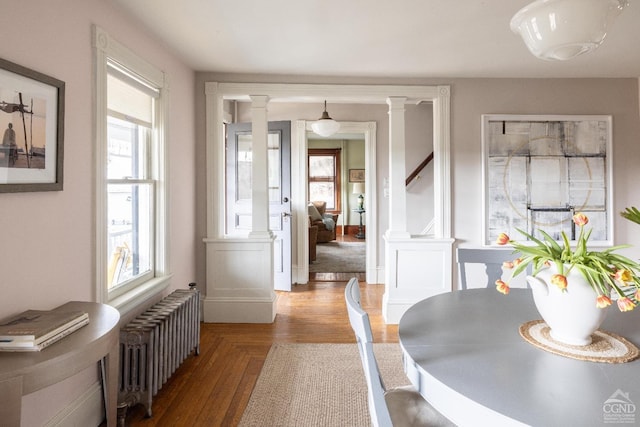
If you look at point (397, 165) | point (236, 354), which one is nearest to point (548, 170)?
point (397, 165)

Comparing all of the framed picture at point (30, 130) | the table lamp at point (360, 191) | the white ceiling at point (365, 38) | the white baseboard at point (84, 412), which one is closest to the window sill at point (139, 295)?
the white baseboard at point (84, 412)

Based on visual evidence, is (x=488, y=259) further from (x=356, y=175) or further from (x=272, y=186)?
(x=356, y=175)

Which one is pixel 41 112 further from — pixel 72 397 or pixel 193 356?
pixel 193 356

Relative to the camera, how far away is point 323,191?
32.4ft

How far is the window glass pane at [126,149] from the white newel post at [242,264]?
2.79ft

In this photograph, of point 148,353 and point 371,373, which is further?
point 148,353

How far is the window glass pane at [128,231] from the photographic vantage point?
7.60ft

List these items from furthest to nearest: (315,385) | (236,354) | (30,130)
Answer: (236,354)
(315,385)
(30,130)

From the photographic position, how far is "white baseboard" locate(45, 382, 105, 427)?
68.9 inches

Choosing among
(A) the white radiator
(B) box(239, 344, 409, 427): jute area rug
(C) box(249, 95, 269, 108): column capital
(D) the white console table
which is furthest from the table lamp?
(D) the white console table

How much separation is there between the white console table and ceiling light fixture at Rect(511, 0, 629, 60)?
1989 mm

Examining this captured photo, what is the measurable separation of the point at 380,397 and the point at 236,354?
2.00 metres

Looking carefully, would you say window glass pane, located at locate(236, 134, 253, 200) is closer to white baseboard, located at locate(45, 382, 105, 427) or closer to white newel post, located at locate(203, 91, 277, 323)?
white newel post, located at locate(203, 91, 277, 323)

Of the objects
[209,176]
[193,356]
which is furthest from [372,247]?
[193,356]
